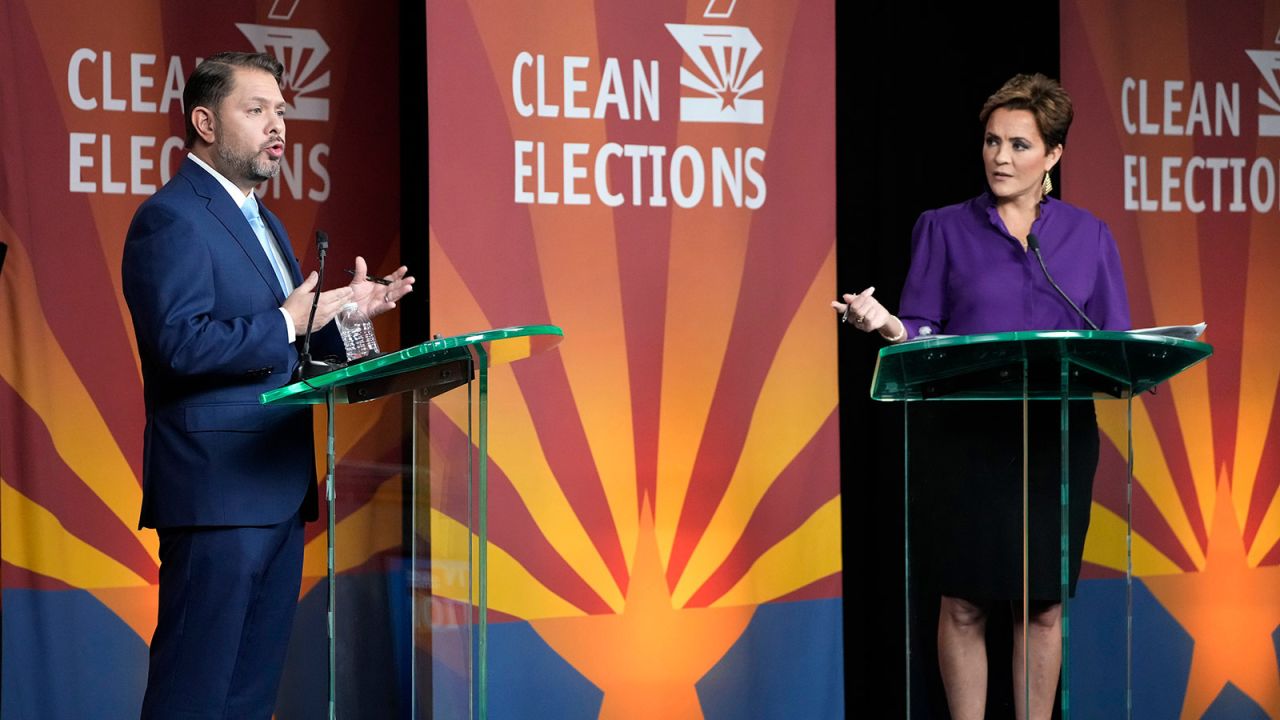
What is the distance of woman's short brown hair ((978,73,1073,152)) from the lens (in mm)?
3170

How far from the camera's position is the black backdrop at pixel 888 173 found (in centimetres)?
433

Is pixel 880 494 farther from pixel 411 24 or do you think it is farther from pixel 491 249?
pixel 411 24

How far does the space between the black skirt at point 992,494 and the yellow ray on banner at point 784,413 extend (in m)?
1.43

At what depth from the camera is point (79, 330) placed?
3.88m

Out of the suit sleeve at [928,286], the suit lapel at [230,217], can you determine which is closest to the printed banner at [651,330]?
the suit sleeve at [928,286]

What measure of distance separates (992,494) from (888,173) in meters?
2.21

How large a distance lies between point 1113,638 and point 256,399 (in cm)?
156

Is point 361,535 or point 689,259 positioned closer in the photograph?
point 361,535

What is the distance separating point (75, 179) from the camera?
385 cm

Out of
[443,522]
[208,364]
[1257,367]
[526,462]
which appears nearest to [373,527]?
[443,522]

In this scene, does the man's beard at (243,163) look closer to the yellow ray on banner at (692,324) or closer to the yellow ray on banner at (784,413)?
the yellow ray on banner at (692,324)

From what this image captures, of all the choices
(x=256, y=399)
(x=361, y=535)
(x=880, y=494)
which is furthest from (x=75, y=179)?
(x=880, y=494)

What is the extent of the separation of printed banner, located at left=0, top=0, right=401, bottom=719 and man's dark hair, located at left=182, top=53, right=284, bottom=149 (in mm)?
1347

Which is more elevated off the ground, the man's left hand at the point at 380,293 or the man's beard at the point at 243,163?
the man's beard at the point at 243,163
